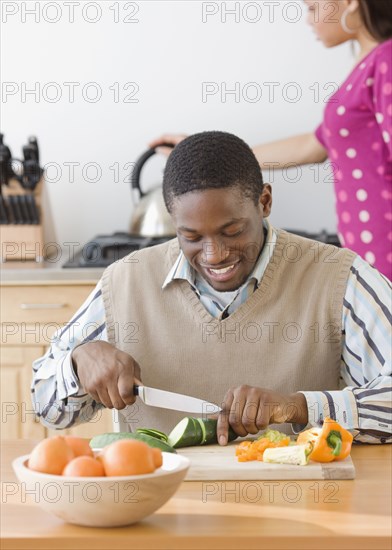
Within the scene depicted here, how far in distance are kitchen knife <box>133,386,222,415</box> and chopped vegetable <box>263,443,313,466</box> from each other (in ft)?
0.59

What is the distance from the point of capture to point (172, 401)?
1587 millimetres

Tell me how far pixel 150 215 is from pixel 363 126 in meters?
0.95

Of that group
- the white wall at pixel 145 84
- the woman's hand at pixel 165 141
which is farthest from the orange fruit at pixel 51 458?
the white wall at pixel 145 84

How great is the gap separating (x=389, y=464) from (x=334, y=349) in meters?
0.33

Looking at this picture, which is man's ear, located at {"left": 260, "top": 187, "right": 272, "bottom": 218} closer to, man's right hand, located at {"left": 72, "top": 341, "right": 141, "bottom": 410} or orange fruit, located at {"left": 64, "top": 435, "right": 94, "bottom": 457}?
man's right hand, located at {"left": 72, "top": 341, "right": 141, "bottom": 410}

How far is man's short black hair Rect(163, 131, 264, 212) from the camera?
1656mm

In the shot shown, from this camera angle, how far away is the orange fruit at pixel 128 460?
3.77 feet

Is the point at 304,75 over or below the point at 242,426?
over

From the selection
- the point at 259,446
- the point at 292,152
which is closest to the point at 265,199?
the point at 259,446

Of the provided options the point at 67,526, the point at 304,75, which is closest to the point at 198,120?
the point at 304,75

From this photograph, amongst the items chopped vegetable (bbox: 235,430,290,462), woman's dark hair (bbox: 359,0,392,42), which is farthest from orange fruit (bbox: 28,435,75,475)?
woman's dark hair (bbox: 359,0,392,42)

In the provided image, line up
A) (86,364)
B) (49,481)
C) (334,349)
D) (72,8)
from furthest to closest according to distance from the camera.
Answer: (72,8), (334,349), (86,364), (49,481)

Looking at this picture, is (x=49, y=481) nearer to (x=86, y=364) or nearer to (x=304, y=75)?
(x=86, y=364)

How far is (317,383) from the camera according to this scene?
177cm
